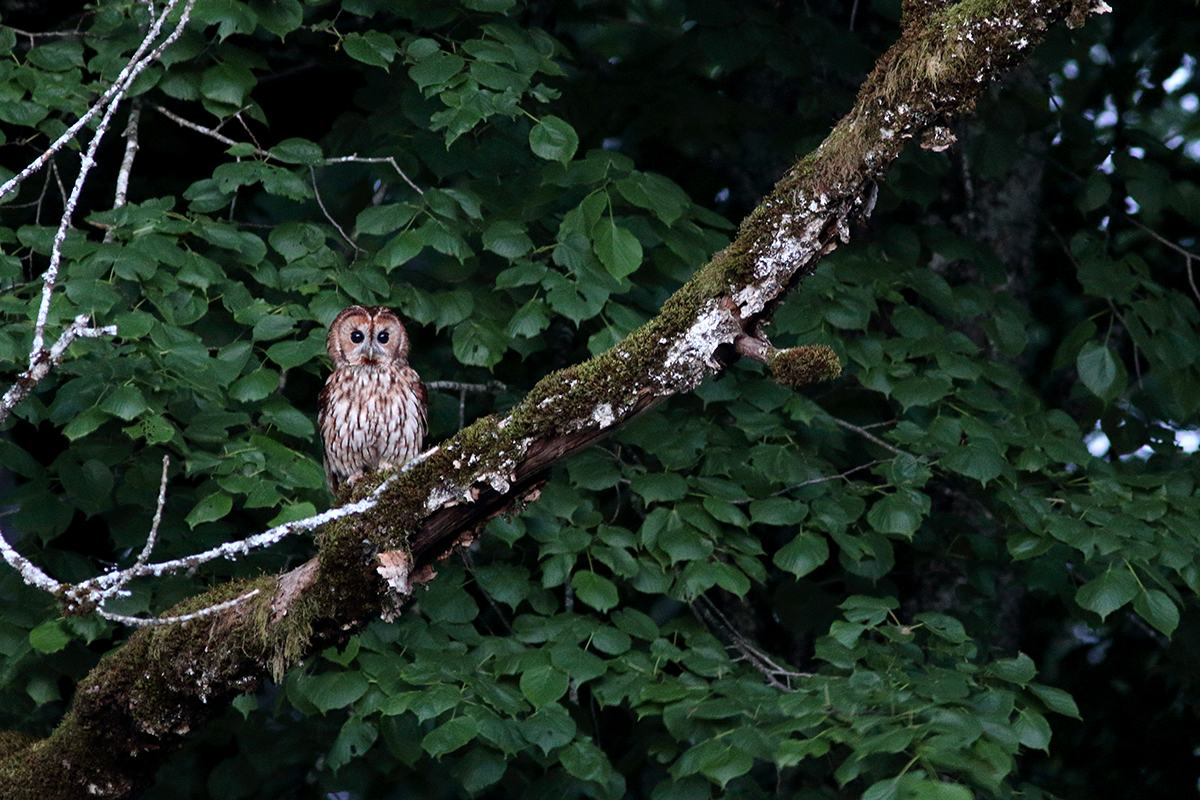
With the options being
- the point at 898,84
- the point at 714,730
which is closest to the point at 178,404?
the point at 714,730

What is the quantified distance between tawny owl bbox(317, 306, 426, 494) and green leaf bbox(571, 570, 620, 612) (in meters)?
1.21

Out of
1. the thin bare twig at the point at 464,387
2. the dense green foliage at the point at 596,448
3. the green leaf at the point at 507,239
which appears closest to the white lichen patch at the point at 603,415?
the dense green foliage at the point at 596,448

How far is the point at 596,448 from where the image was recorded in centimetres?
455

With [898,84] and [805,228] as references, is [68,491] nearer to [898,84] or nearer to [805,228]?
[805,228]

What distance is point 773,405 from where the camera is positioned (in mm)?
4469

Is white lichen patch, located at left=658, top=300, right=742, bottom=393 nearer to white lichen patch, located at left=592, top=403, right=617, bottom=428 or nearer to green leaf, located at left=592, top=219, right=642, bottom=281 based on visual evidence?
white lichen patch, located at left=592, top=403, right=617, bottom=428

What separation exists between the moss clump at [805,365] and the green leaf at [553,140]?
1.45 m

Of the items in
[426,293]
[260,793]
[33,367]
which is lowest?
[260,793]

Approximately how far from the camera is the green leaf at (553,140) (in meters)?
4.09

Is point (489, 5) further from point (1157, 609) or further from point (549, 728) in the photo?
point (1157, 609)

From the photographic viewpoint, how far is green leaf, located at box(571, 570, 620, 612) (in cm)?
402

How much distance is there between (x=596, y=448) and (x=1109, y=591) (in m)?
1.85

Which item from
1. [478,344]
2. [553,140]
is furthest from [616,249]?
[478,344]

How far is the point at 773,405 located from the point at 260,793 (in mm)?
2662
